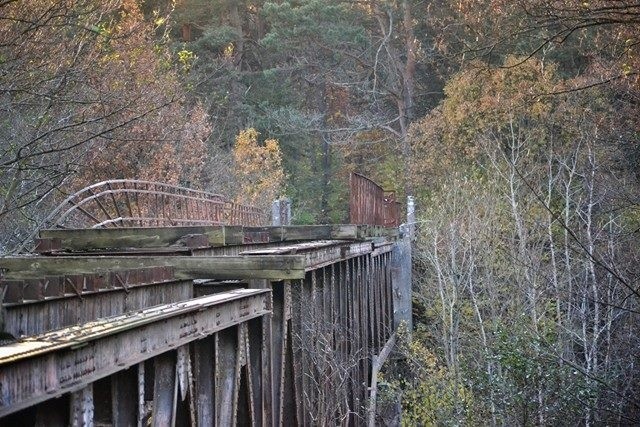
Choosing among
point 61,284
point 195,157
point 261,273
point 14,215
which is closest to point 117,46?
point 14,215

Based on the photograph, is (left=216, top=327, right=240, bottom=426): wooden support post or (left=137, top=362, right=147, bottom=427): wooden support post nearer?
(left=137, top=362, right=147, bottom=427): wooden support post

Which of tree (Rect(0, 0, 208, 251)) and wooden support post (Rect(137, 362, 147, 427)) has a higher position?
tree (Rect(0, 0, 208, 251))

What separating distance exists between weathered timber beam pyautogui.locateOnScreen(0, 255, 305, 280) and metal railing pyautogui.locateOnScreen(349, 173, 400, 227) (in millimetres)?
9469

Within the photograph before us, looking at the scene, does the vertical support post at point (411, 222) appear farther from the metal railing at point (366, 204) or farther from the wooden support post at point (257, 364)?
the wooden support post at point (257, 364)

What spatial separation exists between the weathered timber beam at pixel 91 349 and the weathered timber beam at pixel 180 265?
1.48 meters

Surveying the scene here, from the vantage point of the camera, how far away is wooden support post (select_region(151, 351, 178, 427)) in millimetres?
4812

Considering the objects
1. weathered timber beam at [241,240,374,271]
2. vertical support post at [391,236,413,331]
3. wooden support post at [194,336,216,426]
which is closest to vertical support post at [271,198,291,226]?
vertical support post at [391,236,413,331]

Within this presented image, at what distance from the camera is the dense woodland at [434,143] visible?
40.2 feet

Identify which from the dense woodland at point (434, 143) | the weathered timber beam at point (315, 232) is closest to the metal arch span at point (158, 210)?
the dense woodland at point (434, 143)

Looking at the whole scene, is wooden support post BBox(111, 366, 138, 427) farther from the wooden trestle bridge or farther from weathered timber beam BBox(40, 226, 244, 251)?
weathered timber beam BBox(40, 226, 244, 251)

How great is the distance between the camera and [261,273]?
746 cm

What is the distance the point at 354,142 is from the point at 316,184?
23.5 ft

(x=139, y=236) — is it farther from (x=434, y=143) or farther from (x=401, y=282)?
(x=434, y=143)

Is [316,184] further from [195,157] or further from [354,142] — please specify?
[195,157]
